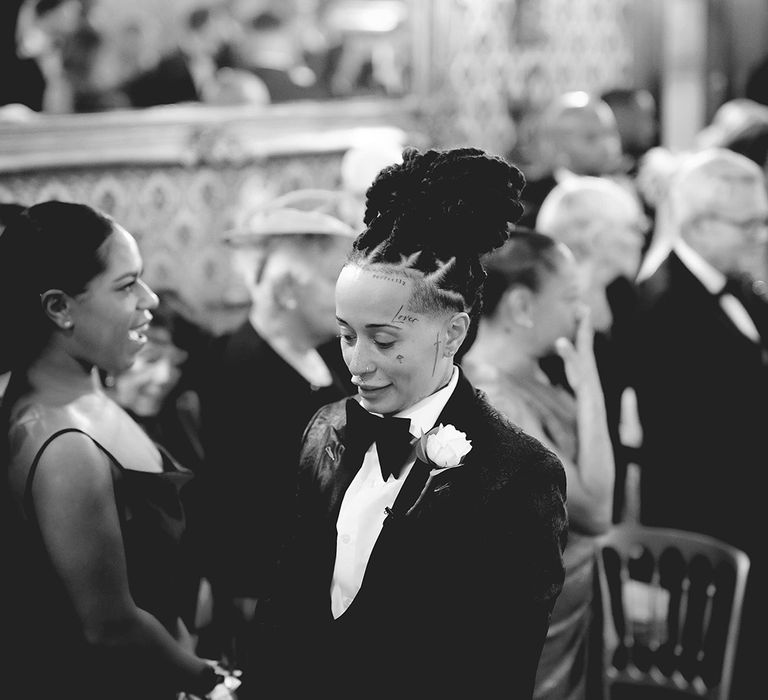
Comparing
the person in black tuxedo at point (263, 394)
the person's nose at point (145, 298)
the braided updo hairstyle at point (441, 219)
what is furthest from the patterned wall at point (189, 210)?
the braided updo hairstyle at point (441, 219)

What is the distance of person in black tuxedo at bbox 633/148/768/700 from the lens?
3510 mm

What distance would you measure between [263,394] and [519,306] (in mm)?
734

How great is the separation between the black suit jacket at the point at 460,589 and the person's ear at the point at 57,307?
2.54 feet

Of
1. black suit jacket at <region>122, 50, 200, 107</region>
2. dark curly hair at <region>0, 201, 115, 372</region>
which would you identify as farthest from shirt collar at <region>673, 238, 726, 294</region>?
black suit jacket at <region>122, 50, 200, 107</region>

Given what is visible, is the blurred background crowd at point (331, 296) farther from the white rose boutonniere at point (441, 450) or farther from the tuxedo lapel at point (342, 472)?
the white rose boutonniere at point (441, 450)

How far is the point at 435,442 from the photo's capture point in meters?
1.50

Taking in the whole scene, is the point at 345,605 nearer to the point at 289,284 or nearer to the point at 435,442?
the point at 435,442

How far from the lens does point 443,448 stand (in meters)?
1.49

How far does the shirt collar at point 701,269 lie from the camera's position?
12.1ft

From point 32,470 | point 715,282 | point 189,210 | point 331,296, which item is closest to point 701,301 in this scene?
point 715,282

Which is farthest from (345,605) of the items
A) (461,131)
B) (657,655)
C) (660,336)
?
(461,131)

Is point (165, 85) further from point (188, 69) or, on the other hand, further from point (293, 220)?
point (293, 220)

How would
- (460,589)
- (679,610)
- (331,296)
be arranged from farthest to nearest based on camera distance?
1. (679,610)
2. (331,296)
3. (460,589)

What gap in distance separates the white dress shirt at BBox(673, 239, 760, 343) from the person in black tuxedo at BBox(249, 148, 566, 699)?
2.31 m
